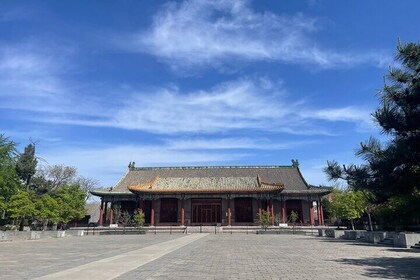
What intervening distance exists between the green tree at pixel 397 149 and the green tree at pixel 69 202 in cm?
3206

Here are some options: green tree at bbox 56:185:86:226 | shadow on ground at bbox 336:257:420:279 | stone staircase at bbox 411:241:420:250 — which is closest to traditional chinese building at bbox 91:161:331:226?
green tree at bbox 56:185:86:226

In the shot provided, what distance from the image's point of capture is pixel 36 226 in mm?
39875

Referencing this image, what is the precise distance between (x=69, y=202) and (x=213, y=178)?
18.8 metres

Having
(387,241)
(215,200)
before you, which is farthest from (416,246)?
(215,200)

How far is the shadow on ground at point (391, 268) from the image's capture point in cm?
844

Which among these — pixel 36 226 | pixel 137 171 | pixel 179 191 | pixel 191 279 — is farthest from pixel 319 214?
pixel 191 279

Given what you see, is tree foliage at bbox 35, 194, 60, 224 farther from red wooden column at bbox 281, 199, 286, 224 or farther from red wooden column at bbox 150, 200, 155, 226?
red wooden column at bbox 281, 199, 286, 224

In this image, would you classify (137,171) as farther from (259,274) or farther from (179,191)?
(259,274)

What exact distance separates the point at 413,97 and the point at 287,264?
237 inches

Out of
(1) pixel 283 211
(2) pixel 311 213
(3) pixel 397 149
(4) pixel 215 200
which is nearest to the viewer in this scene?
(3) pixel 397 149

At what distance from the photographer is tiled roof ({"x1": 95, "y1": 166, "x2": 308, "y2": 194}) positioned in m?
43.6

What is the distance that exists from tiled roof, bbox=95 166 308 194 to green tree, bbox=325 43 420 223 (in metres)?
32.3

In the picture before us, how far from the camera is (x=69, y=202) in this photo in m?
37.4

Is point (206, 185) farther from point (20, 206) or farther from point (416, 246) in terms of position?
point (416, 246)
